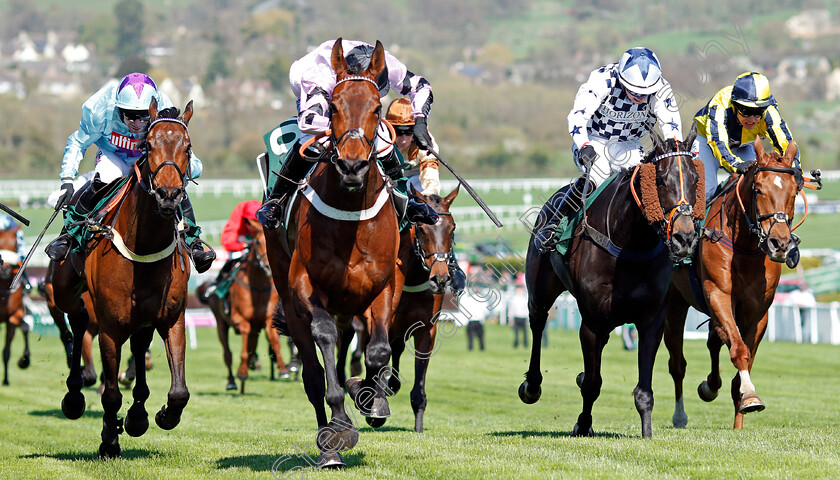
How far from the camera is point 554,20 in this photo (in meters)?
194

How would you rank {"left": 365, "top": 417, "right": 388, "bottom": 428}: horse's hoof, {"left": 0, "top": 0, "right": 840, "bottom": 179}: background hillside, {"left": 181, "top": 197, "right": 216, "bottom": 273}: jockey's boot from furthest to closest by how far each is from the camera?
{"left": 0, "top": 0, "right": 840, "bottom": 179}: background hillside
{"left": 181, "top": 197, "right": 216, "bottom": 273}: jockey's boot
{"left": 365, "top": 417, "right": 388, "bottom": 428}: horse's hoof

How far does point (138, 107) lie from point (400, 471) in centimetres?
347

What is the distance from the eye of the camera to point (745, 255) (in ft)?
29.8

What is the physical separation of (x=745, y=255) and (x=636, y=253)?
1.25m

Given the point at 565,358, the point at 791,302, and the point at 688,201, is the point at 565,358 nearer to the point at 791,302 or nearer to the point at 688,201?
the point at 791,302

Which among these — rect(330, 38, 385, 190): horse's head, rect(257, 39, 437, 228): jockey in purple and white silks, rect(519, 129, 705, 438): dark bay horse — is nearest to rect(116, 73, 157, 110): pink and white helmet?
rect(257, 39, 437, 228): jockey in purple and white silks

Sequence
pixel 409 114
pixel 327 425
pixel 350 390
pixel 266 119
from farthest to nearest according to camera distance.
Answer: pixel 266 119, pixel 409 114, pixel 350 390, pixel 327 425

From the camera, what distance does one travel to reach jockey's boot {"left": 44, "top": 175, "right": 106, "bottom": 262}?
860cm

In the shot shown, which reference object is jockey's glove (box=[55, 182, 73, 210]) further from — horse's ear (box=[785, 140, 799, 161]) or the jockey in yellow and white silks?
horse's ear (box=[785, 140, 799, 161])

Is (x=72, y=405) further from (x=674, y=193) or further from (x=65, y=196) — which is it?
(x=674, y=193)

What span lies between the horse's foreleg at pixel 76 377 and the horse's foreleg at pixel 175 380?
4.53 feet

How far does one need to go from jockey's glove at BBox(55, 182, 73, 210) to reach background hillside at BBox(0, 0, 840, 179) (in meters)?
32.8

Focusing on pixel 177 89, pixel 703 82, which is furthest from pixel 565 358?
pixel 177 89

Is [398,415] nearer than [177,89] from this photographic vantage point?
Yes
